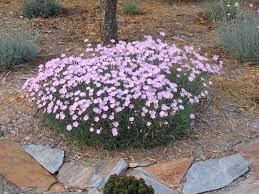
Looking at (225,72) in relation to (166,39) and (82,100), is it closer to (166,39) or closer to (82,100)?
(166,39)

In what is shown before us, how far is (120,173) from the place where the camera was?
4445 mm

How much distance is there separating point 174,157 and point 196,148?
223mm

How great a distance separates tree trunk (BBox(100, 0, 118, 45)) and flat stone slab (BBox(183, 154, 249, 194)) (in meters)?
2.53

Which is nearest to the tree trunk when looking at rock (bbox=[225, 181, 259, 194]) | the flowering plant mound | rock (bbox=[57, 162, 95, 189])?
the flowering plant mound

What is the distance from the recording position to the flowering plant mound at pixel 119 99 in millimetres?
4516

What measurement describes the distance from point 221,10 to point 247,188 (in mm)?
4166

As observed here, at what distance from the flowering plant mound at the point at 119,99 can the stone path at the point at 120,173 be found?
0.74 ft

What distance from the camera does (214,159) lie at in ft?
15.2

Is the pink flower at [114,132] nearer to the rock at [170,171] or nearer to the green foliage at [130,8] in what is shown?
the rock at [170,171]

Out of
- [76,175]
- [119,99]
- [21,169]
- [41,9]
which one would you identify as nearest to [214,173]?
[119,99]

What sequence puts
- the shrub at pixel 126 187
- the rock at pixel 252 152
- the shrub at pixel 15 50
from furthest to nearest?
the shrub at pixel 15 50 → the rock at pixel 252 152 → the shrub at pixel 126 187

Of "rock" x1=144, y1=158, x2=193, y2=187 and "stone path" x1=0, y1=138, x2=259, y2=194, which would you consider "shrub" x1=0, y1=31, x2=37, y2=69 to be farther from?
"rock" x1=144, y1=158, x2=193, y2=187

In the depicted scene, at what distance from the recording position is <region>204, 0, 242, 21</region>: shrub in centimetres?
783

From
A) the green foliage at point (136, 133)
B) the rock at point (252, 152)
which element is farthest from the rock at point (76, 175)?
the rock at point (252, 152)
